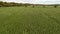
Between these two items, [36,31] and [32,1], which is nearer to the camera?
[36,31]

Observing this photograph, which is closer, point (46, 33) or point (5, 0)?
point (46, 33)

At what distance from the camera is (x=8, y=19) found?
1.94 feet

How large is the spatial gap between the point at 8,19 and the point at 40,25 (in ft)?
0.58

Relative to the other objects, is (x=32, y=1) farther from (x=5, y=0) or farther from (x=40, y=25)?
(x=40, y=25)

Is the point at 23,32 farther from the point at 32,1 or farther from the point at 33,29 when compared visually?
the point at 32,1

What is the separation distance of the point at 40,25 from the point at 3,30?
0.18 m

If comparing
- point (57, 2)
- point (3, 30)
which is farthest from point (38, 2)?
point (3, 30)

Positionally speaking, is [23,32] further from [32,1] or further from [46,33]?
[32,1]

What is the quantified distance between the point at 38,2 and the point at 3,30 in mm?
938

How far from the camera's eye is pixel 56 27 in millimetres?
528

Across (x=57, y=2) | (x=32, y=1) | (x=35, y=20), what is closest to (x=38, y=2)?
(x=32, y=1)

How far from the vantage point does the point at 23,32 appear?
504 mm

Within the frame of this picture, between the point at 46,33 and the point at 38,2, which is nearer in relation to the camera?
the point at 46,33

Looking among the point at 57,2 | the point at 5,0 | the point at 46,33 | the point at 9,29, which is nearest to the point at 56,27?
the point at 46,33
